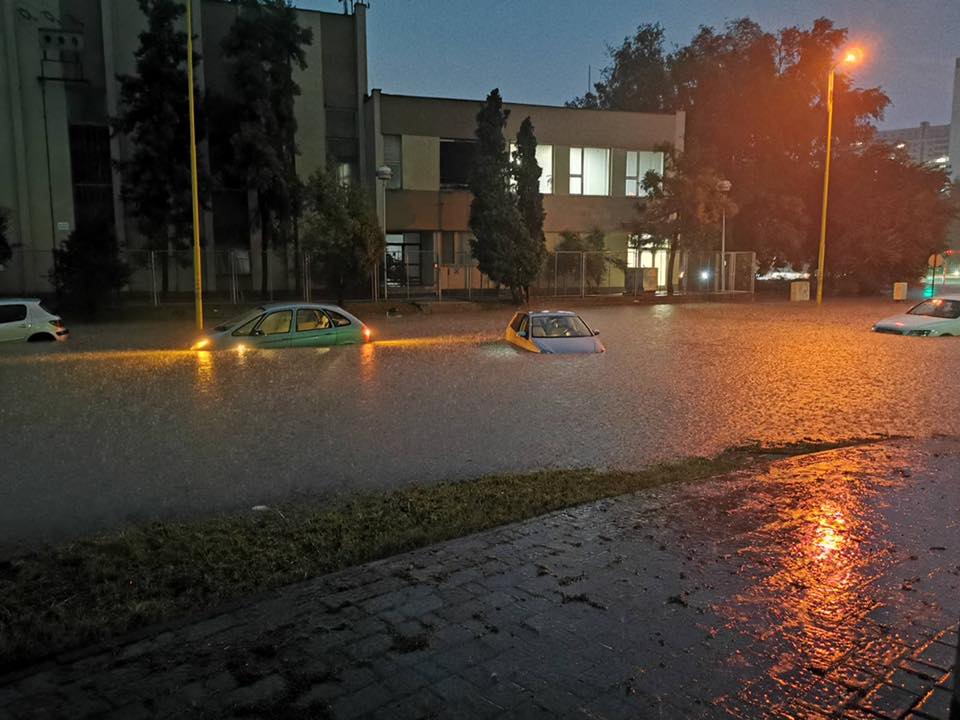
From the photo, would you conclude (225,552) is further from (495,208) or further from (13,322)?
(495,208)

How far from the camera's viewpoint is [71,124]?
1312 inches

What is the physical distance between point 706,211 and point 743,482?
32.1 m

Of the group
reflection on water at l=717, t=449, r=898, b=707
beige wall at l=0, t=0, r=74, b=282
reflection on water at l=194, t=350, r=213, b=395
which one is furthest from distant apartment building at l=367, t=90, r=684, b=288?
reflection on water at l=717, t=449, r=898, b=707

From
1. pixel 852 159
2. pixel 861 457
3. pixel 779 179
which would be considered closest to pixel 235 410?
pixel 861 457

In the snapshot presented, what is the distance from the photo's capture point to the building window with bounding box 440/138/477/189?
123 ft

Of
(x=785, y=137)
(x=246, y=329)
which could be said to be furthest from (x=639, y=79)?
(x=246, y=329)

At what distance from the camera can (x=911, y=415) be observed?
10.8 m

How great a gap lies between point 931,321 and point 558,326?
36.3ft

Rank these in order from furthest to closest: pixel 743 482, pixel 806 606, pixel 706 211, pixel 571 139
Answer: pixel 571 139, pixel 706 211, pixel 743 482, pixel 806 606

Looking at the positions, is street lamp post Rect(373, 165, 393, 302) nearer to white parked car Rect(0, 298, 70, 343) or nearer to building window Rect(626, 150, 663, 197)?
white parked car Rect(0, 298, 70, 343)

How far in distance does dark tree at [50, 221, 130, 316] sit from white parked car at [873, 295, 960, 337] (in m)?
23.7

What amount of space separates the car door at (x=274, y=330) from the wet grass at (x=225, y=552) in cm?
1024

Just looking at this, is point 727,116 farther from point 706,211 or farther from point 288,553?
point 288,553

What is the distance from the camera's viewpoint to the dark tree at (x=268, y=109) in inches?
1177
